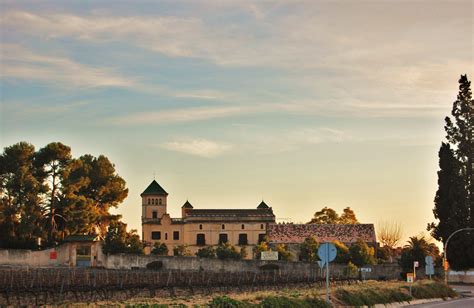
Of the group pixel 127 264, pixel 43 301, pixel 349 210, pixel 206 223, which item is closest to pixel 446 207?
pixel 127 264

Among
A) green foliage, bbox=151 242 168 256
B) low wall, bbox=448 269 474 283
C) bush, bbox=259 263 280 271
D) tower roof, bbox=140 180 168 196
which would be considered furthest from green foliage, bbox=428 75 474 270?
tower roof, bbox=140 180 168 196

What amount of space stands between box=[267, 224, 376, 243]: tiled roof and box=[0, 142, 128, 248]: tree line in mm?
35557

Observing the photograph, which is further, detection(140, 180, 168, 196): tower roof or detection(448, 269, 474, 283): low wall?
detection(140, 180, 168, 196): tower roof

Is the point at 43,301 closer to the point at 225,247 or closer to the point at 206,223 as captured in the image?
the point at 225,247

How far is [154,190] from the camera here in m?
147

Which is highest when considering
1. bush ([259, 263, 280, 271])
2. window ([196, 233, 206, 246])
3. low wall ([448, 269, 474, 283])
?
window ([196, 233, 206, 246])

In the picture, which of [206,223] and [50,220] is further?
[206,223]

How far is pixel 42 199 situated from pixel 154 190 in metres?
53.7

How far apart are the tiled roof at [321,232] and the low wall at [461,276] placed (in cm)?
4226

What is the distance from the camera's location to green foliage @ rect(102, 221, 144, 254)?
99081 mm

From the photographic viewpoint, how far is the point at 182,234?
454 feet

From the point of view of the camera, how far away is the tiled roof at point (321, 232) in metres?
129

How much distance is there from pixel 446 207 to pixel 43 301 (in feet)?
160

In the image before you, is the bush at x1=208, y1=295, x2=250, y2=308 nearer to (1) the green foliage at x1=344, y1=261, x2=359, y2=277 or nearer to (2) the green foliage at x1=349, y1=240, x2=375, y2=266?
(1) the green foliage at x1=344, y1=261, x2=359, y2=277
